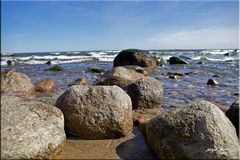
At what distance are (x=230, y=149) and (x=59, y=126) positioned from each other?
2312 mm

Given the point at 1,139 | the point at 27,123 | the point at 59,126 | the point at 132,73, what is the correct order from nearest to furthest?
the point at 1,139
the point at 27,123
the point at 59,126
the point at 132,73

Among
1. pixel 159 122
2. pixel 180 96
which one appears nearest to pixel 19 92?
pixel 180 96

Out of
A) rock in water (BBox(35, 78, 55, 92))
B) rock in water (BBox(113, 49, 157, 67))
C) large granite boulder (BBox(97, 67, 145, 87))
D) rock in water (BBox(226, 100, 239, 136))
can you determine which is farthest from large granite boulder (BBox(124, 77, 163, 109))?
rock in water (BBox(113, 49, 157, 67))

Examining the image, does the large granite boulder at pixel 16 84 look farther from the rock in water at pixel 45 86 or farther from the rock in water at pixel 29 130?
the rock in water at pixel 29 130

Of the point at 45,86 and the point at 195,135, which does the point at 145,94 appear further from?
the point at 45,86

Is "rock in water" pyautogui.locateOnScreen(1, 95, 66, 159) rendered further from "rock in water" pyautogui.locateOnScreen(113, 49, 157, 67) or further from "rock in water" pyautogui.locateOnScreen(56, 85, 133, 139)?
"rock in water" pyautogui.locateOnScreen(113, 49, 157, 67)

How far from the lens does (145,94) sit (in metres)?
7.22

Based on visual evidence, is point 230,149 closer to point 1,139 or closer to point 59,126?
point 59,126

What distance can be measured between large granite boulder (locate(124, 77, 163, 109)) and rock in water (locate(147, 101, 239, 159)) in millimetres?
3016

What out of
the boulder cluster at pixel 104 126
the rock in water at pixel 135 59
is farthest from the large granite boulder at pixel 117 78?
the rock in water at pixel 135 59

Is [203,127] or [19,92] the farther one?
[19,92]

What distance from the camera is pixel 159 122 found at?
405 centimetres

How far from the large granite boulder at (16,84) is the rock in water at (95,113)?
4.75 metres

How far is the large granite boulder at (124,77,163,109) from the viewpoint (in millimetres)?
7129
